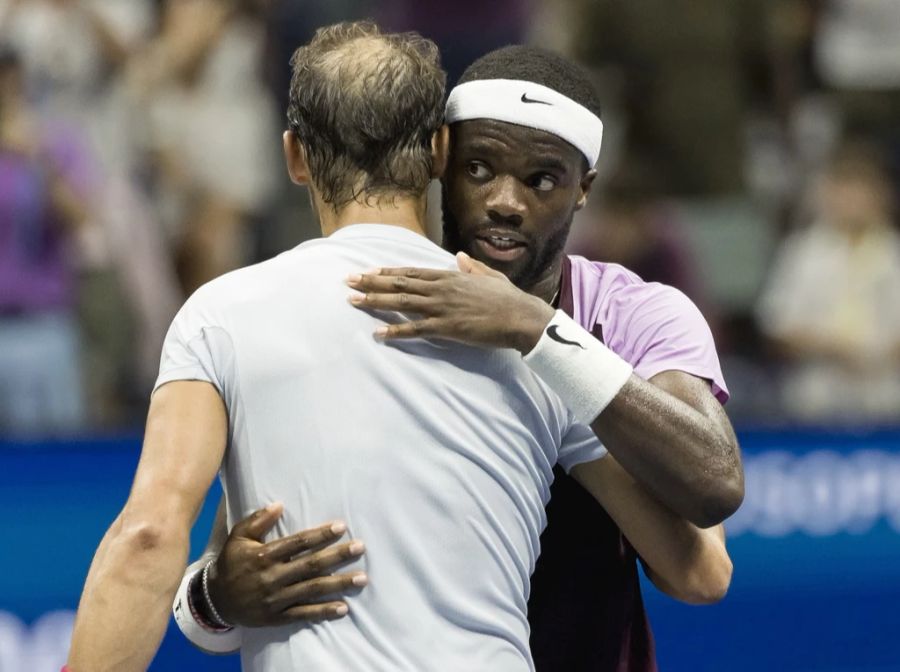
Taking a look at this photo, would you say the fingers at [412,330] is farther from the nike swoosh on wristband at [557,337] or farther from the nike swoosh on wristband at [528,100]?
the nike swoosh on wristband at [528,100]

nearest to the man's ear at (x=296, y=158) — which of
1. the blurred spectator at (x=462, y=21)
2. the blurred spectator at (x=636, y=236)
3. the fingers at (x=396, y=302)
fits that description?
the fingers at (x=396, y=302)

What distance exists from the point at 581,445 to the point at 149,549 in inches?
27.7

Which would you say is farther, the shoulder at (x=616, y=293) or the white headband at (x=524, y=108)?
the shoulder at (x=616, y=293)

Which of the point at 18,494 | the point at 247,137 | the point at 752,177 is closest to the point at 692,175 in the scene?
the point at 752,177

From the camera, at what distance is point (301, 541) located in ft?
8.15

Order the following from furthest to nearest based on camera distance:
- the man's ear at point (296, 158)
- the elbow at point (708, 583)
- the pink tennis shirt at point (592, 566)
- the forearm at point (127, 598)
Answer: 1. the pink tennis shirt at point (592, 566)
2. the elbow at point (708, 583)
3. the man's ear at point (296, 158)
4. the forearm at point (127, 598)

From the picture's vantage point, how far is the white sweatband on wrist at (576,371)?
8.26ft

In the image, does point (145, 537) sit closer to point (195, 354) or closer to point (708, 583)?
point (195, 354)

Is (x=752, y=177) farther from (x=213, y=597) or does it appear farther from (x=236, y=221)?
(x=213, y=597)

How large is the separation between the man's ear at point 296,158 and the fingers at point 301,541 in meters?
0.55

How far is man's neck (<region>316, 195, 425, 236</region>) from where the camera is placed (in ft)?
8.47

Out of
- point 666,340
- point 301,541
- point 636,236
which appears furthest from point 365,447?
point 636,236

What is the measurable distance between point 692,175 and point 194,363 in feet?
19.2

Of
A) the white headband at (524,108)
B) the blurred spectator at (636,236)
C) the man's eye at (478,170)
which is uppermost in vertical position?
the blurred spectator at (636,236)
